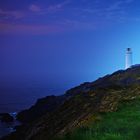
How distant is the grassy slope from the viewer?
15.1m

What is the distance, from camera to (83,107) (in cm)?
2470

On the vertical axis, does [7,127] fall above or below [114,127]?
below

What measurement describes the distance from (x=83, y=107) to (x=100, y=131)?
8698 mm

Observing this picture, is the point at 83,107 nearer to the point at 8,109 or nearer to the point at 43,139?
the point at 43,139

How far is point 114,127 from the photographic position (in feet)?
54.6

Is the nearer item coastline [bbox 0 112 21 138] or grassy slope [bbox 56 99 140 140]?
grassy slope [bbox 56 99 140 140]

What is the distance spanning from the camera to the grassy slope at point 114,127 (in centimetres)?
1510

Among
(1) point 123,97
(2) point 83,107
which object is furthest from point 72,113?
(1) point 123,97

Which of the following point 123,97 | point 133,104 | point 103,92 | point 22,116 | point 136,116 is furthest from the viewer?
point 22,116

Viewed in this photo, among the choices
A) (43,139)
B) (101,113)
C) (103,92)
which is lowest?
(43,139)

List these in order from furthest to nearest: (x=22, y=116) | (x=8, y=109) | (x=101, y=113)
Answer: (x=8, y=109) < (x=22, y=116) < (x=101, y=113)

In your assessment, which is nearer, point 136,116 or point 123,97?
point 136,116

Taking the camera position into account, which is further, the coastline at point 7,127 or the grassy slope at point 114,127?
the coastline at point 7,127

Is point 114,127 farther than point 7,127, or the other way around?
point 7,127
